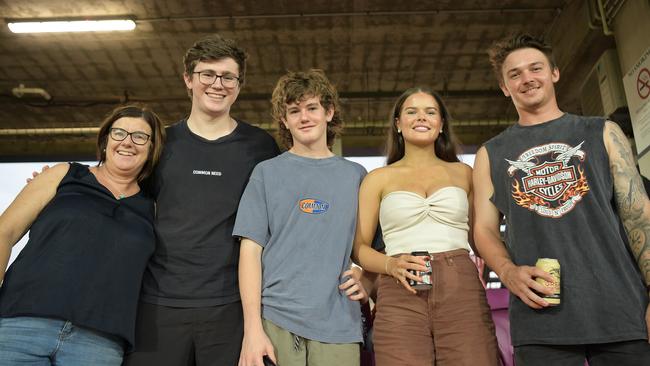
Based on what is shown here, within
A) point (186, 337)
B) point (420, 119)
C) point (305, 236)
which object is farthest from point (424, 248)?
point (186, 337)

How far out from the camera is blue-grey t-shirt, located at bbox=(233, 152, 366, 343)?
1.94 meters

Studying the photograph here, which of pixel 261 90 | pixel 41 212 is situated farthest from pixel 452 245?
pixel 261 90

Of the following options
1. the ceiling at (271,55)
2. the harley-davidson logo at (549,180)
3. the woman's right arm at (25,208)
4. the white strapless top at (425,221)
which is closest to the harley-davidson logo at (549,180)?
the harley-davidson logo at (549,180)

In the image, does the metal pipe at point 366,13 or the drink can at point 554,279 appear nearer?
the drink can at point 554,279

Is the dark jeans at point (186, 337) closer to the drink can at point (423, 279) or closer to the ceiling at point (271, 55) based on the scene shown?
the drink can at point (423, 279)

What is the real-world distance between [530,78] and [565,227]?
641mm

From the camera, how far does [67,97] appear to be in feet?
31.1

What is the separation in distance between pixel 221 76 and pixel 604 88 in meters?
6.05

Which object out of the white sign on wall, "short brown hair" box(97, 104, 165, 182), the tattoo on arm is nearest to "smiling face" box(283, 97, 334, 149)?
"short brown hair" box(97, 104, 165, 182)

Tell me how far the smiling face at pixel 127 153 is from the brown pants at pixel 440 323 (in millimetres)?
1184

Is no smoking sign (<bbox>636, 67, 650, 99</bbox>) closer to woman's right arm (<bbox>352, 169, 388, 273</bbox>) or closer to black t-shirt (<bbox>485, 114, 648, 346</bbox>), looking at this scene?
black t-shirt (<bbox>485, 114, 648, 346</bbox>)

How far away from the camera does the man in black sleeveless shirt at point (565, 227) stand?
1.73 m

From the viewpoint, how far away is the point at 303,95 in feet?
7.61

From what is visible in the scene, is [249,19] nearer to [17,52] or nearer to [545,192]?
[17,52]
